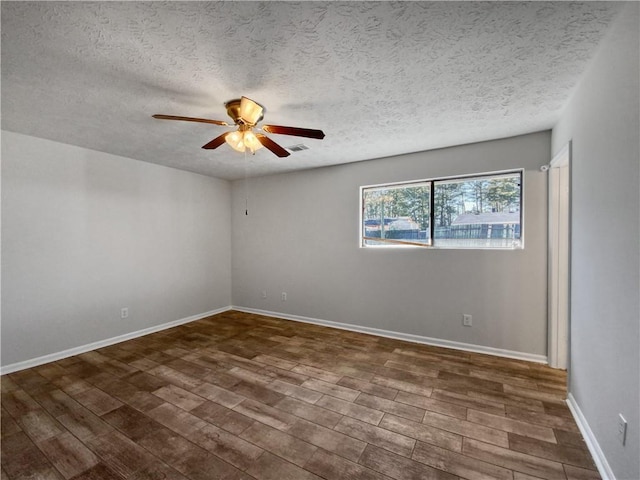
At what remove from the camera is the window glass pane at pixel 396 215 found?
147 inches

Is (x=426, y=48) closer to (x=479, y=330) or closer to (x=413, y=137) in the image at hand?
(x=413, y=137)

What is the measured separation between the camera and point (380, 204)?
4.07 meters

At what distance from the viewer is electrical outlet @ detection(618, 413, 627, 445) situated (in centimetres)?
137

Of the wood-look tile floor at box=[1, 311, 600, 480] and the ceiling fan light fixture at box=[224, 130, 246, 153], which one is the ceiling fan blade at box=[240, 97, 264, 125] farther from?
the wood-look tile floor at box=[1, 311, 600, 480]

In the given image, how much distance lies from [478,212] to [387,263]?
1.28 m

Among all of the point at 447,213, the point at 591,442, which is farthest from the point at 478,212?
the point at 591,442

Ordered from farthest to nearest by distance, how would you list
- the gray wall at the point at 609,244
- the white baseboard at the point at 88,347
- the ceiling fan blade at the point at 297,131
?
the white baseboard at the point at 88,347, the ceiling fan blade at the point at 297,131, the gray wall at the point at 609,244

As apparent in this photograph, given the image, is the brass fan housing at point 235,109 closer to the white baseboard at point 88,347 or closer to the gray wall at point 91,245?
the gray wall at point 91,245

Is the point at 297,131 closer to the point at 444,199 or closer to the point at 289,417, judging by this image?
the point at 289,417

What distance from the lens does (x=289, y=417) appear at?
2.12 metres

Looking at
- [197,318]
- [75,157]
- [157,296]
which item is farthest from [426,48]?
[197,318]

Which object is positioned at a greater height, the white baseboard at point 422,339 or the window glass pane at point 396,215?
the window glass pane at point 396,215

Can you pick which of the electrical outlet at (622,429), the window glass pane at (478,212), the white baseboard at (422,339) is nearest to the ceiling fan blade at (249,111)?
the window glass pane at (478,212)

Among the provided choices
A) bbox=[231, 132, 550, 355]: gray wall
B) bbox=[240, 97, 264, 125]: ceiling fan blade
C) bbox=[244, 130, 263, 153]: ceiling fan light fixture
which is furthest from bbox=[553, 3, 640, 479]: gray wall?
bbox=[244, 130, 263, 153]: ceiling fan light fixture
